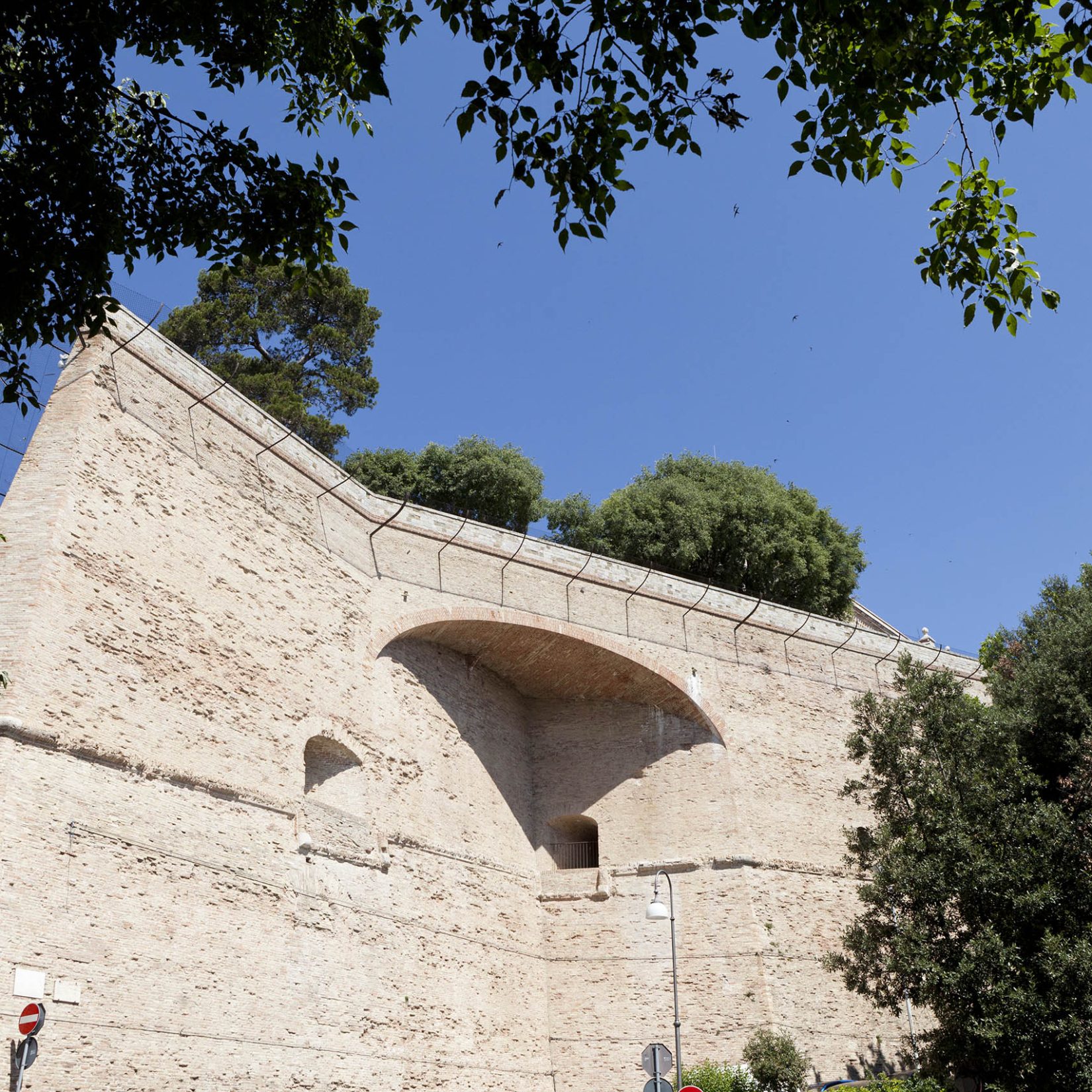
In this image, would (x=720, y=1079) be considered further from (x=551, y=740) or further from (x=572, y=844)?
(x=551, y=740)

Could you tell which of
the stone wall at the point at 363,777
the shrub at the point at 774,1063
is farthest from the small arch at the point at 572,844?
the shrub at the point at 774,1063

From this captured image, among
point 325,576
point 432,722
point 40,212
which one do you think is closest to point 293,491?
point 325,576

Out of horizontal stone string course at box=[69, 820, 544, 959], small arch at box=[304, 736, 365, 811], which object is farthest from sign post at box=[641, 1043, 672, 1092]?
small arch at box=[304, 736, 365, 811]

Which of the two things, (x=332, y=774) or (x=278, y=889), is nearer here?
(x=278, y=889)

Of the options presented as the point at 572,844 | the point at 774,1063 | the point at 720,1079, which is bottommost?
the point at 720,1079

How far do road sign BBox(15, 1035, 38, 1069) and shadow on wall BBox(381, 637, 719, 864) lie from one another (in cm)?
850

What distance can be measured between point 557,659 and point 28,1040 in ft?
33.3

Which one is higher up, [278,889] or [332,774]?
[332,774]

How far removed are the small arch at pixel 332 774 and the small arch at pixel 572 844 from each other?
15.3 feet

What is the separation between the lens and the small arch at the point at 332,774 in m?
13.5

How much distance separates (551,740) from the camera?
60.0 feet

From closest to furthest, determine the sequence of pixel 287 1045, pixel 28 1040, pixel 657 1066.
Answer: pixel 28 1040 < pixel 657 1066 < pixel 287 1045

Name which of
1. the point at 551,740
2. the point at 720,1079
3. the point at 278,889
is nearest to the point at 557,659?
the point at 551,740

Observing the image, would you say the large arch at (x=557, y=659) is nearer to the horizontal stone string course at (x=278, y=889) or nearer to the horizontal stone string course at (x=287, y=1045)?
the horizontal stone string course at (x=278, y=889)
